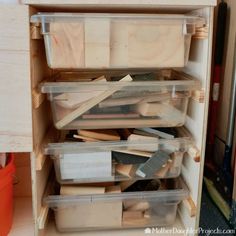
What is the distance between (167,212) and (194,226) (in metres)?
0.10

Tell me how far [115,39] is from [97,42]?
4 cm

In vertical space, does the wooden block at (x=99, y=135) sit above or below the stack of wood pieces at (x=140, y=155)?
above

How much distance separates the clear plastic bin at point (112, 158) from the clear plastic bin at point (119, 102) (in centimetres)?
5

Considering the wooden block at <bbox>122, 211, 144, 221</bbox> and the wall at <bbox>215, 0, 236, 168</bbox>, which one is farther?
the wall at <bbox>215, 0, 236, 168</bbox>

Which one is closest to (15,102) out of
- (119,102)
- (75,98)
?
(75,98)

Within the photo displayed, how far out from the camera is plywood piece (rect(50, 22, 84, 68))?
73 cm

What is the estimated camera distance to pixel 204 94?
788 mm

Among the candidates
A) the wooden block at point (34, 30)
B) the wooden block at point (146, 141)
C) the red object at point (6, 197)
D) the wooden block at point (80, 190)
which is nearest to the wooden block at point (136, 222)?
the wooden block at point (80, 190)

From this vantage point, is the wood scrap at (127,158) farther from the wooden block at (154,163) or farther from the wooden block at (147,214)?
the wooden block at (147,214)

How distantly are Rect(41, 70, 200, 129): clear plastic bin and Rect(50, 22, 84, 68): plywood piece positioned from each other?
71 millimetres

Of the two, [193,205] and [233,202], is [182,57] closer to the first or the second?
[193,205]

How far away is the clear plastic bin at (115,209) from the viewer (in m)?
0.89

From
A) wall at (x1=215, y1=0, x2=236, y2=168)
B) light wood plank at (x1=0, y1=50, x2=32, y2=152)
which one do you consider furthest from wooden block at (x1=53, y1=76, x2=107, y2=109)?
wall at (x1=215, y1=0, x2=236, y2=168)

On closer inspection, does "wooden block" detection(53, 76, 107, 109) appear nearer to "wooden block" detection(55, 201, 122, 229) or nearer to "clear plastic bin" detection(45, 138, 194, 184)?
"clear plastic bin" detection(45, 138, 194, 184)
